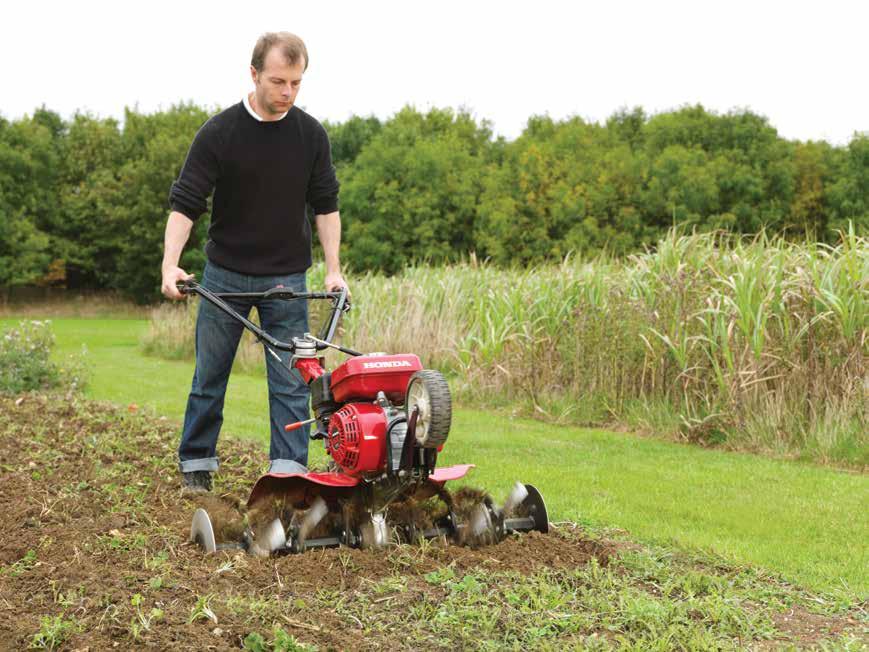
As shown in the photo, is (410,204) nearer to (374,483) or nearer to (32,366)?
(32,366)

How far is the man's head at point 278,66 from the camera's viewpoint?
14.8 feet

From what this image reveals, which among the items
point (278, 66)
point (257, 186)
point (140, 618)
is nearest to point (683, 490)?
point (257, 186)

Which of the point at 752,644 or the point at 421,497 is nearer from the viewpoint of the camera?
the point at 752,644

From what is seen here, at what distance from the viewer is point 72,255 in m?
39.5

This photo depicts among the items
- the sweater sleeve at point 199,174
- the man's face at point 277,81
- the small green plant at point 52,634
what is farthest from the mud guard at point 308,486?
the man's face at point 277,81

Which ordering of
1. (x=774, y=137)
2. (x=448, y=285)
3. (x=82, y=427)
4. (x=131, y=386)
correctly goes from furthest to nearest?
(x=774, y=137), (x=448, y=285), (x=131, y=386), (x=82, y=427)

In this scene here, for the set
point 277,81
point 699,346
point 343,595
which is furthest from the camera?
point 699,346

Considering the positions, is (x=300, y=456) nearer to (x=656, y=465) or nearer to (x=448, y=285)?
(x=656, y=465)

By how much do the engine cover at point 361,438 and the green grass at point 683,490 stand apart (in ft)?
5.06

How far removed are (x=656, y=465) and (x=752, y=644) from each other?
3602 millimetres

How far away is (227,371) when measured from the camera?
544cm

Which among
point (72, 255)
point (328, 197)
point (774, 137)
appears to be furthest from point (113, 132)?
point (328, 197)

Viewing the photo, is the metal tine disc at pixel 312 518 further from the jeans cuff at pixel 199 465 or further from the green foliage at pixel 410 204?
the green foliage at pixel 410 204

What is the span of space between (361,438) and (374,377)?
0.31m
